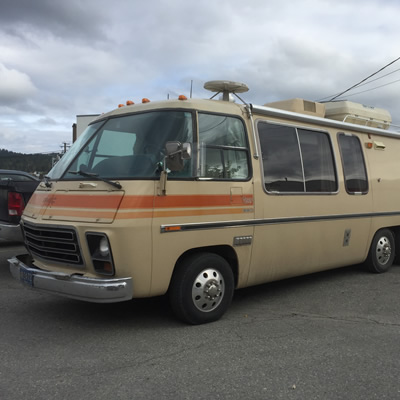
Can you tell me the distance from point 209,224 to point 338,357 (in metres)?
1.79

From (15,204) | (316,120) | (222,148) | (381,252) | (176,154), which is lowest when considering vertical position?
(381,252)

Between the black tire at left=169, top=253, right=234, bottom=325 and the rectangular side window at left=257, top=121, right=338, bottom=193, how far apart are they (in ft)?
4.03

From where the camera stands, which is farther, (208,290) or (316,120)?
Answer: (316,120)

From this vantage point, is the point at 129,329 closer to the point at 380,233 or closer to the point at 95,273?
the point at 95,273

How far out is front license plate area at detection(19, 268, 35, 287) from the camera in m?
4.61

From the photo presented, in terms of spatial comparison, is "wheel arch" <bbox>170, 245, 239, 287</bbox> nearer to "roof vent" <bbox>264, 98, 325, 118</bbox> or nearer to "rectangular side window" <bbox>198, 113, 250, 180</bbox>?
"rectangular side window" <bbox>198, 113, 250, 180</bbox>

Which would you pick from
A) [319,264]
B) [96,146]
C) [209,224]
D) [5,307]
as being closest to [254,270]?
[209,224]

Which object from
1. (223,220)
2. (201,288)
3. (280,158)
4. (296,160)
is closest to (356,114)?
(296,160)

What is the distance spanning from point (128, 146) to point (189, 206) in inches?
36.3

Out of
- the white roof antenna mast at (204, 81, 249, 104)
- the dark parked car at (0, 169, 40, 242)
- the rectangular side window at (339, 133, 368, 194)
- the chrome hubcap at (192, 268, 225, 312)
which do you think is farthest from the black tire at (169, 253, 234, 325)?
the dark parked car at (0, 169, 40, 242)

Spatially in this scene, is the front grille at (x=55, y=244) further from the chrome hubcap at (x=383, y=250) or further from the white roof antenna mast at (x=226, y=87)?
the chrome hubcap at (x=383, y=250)

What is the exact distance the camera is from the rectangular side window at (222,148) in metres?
4.86

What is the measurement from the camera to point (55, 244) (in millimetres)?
4645

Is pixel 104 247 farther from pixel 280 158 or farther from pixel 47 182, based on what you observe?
pixel 280 158
